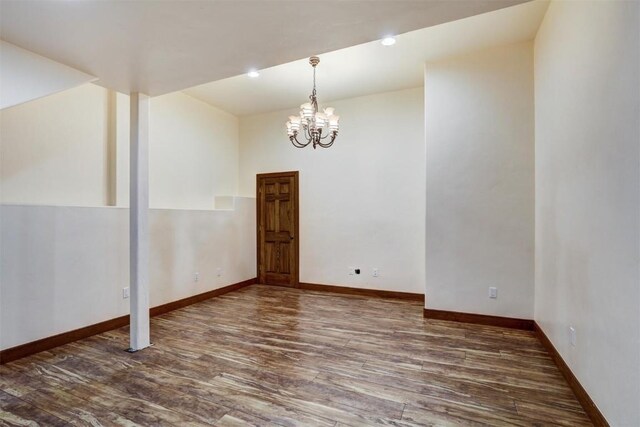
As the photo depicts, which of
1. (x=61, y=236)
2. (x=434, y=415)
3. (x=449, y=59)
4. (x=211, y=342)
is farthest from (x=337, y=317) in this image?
(x=449, y=59)

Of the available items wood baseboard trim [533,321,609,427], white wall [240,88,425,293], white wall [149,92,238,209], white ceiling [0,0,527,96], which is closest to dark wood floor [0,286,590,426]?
wood baseboard trim [533,321,609,427]

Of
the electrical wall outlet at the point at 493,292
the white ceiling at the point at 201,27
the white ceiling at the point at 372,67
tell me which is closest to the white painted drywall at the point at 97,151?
the white ceiling at the point at 372,67

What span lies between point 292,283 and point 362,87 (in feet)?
11.3

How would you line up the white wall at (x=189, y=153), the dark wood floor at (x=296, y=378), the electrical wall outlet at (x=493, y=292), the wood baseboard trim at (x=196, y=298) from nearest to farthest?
the dark wood floor at (x=296, y=378) < the electrical wall outlet at (x=493, y=292) < the wood baseboard trim at (x=196, y=298) < the white wall at (x=189, y=153)

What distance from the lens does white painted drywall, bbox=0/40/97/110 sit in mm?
2100

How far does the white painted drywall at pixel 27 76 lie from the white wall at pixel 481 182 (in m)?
3.64

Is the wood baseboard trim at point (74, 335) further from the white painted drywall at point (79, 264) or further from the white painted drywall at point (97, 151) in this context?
the white painted drywall at point (97, 151)

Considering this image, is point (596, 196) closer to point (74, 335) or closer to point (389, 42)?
point (389, 42)

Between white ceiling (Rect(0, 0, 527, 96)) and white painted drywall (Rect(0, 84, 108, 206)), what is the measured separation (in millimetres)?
1216

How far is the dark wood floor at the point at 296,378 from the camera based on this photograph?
203 cm

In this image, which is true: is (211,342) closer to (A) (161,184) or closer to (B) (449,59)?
(A) (161,184)

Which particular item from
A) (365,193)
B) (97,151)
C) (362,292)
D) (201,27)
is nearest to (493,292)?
(362,292)

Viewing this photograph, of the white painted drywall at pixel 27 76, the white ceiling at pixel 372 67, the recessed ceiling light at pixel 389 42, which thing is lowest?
the white painted drywall at pixel 27 76

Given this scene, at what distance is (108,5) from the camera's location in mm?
1738
